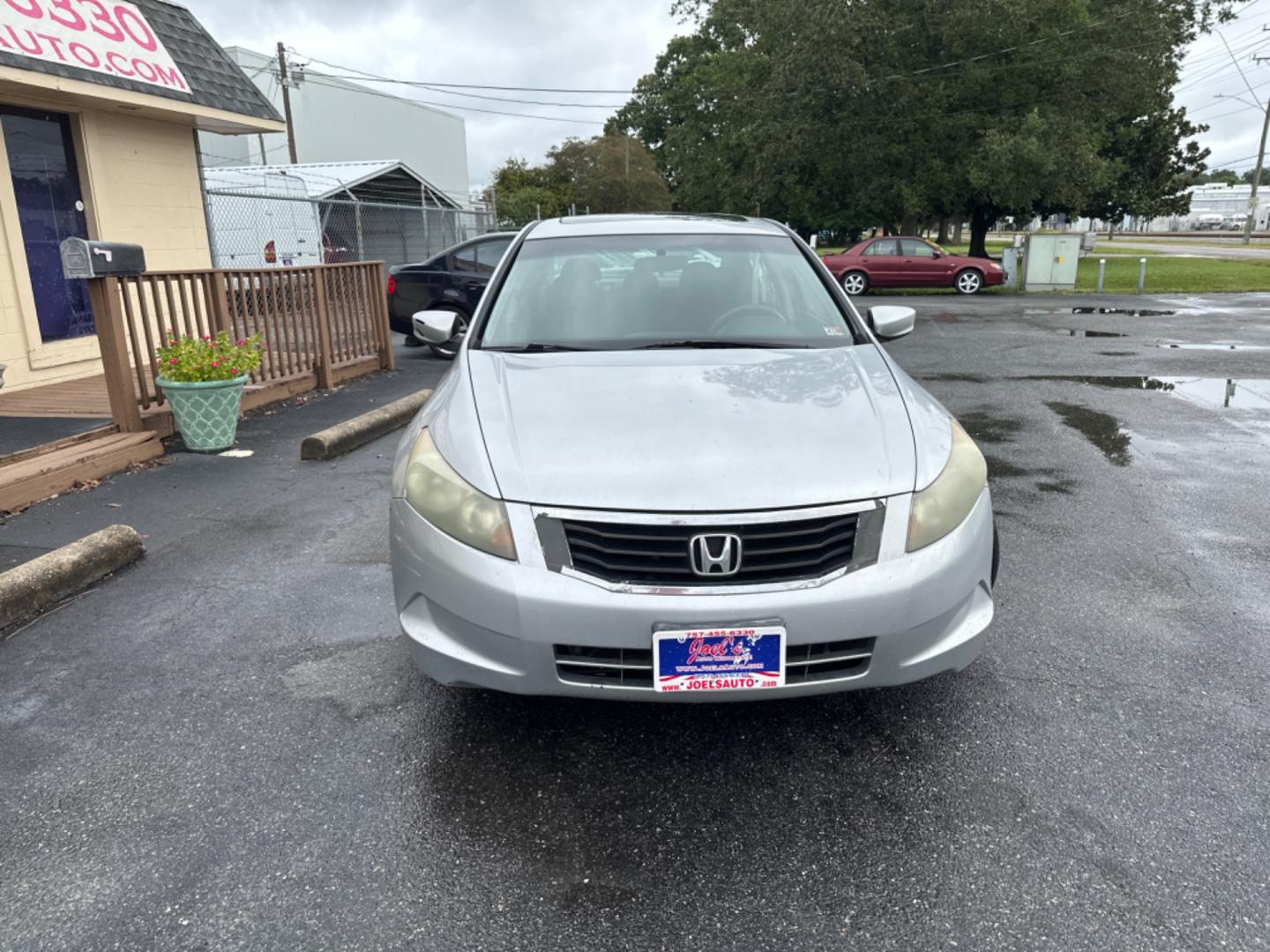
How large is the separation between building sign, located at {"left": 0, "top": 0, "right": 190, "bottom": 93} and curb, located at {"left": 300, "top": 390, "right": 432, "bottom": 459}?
3.98 metres

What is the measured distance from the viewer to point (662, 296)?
392 centimetres

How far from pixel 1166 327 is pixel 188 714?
15.3 m

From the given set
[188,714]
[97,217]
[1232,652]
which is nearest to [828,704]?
[1232,652]

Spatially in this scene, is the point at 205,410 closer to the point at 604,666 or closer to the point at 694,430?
the point at 694,430

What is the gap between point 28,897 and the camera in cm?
220

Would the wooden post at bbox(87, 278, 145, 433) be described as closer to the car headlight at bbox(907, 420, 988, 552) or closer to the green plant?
the green plant

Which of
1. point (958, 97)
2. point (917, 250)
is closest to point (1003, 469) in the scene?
point (917, 250)

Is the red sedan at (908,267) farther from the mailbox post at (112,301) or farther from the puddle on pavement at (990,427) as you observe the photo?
the mailbox post at (112,301)

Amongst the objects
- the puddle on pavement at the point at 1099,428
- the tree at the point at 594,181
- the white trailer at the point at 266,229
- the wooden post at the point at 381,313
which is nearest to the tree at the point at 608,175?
the tree at the point at 594,181

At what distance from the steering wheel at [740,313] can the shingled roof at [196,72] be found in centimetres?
703

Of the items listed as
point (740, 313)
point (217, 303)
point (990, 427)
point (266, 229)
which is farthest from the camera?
point (266, 229)

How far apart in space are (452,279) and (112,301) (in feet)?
19.0

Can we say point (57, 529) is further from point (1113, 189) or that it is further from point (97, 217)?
point (1113, 189)

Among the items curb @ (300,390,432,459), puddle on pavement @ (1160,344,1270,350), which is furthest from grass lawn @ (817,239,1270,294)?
curb @ (300,390,432,459)
